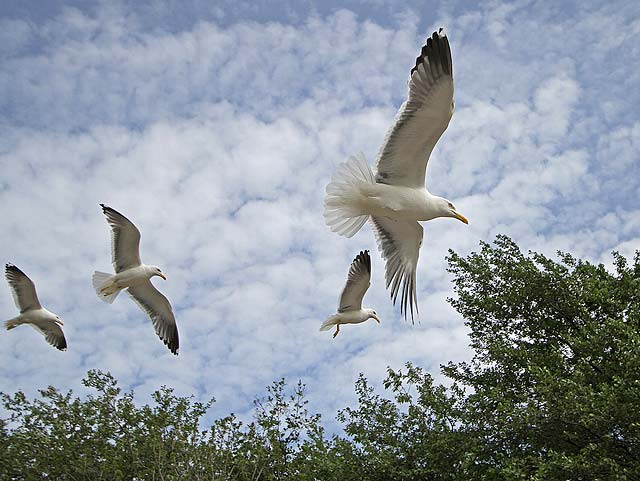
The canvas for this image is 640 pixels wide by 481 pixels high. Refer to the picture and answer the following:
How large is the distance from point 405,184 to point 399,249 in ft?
3.86

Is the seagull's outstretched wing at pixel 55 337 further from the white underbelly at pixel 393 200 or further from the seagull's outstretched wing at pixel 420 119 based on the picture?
the seagull's outstretched wing at pixel 420 119

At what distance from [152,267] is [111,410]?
3873 millimetres

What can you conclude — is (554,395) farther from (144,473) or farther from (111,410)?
(111,410)

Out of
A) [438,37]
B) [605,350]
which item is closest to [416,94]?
[438,37]

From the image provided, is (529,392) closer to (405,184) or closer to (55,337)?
(405,184)

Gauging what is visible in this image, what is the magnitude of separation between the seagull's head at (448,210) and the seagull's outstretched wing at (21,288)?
10.5 meters

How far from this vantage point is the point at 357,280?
14.5 metres

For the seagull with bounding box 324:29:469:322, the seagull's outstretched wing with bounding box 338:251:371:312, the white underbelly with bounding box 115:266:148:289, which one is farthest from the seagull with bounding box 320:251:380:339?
the seagull with bounding box 324:29:469:322

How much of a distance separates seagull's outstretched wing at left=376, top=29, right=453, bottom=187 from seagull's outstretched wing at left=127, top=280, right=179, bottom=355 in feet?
27.7

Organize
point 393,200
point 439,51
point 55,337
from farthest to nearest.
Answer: point 55,337, point 393,200, point 439,51

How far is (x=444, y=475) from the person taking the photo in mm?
11766

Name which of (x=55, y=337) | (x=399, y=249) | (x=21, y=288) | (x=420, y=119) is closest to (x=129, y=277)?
(x=21, y=288)

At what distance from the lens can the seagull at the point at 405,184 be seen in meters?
7.38

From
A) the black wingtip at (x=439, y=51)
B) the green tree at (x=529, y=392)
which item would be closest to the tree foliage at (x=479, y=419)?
the green tree at (x=529, y=392)
